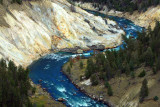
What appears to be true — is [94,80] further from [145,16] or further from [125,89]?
[145,16]

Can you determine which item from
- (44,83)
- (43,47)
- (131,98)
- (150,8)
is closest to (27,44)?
(43,47)

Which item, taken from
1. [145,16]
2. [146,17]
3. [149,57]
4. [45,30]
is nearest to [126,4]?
[145,16]

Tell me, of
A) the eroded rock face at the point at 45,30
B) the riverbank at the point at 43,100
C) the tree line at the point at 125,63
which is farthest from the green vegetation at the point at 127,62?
the eroded rock face at the point at 45,30

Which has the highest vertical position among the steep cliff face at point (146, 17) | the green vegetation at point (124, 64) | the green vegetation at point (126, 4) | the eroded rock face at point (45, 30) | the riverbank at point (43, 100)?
the green vegetation at point (126, 4)

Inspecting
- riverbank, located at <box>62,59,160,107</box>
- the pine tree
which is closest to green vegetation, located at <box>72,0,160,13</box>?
the pine tree

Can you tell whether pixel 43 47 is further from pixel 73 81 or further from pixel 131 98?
pixel 131 98

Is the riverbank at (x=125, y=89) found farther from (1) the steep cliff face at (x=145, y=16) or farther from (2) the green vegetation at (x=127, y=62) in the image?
(1) the steep cliff face at (x=145, y=16)
